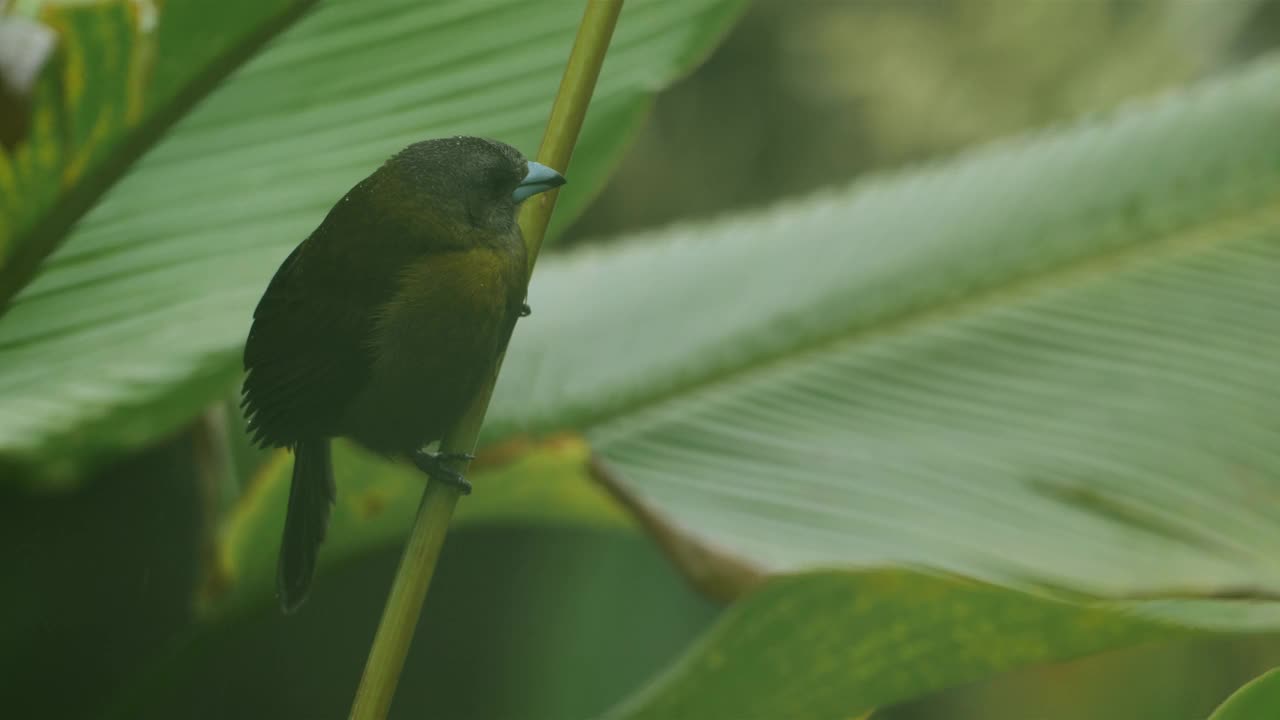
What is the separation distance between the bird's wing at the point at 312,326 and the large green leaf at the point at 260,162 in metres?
0.17

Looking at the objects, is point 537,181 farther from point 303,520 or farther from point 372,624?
point 372,624

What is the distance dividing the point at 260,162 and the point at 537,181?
11.9 inches

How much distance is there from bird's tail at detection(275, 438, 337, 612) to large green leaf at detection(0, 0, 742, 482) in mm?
159

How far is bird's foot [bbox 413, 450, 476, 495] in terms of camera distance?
303 millimetres

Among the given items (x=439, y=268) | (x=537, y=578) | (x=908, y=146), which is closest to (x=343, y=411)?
(x=439, y=268)

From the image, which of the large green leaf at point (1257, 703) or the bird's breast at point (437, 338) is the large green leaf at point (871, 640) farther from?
the bird's breast at point (437, 338)

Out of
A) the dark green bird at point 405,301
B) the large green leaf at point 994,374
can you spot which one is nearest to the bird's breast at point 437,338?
the dark green bird at point 405,301

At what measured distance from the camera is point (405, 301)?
313mm

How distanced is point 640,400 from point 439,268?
25.5 inches

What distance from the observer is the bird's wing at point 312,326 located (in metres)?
0.31

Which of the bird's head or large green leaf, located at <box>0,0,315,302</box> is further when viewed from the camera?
large green leaf, located at <box>0,0,315,302</box>

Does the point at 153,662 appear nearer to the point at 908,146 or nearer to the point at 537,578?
the point at 537,578

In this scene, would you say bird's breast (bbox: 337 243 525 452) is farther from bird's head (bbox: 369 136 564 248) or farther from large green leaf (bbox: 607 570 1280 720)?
large green leaf (bbox: 607 570 1280 720)

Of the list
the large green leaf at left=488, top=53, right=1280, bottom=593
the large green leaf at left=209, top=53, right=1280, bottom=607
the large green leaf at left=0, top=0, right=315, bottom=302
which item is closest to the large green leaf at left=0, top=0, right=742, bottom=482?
the large green leaf at left=0, top=0, right=315, bottom=302
